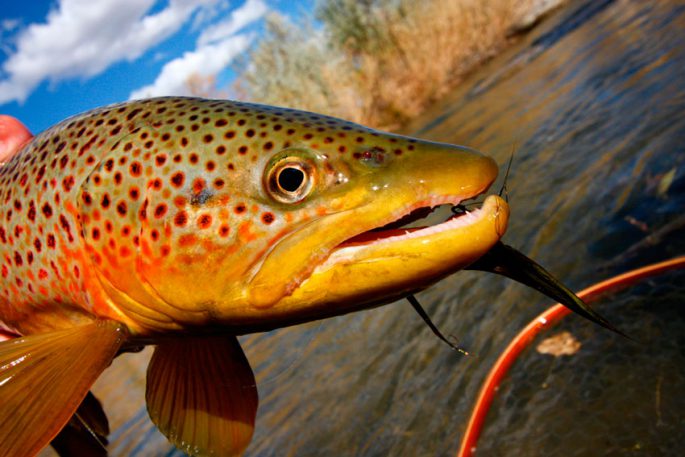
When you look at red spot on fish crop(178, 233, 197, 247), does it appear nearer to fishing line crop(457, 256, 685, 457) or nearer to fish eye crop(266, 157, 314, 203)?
fish eye crop(266, 157, 314, 203)

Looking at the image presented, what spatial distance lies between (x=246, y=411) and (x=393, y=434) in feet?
6.79

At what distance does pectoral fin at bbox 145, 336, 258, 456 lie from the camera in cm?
198

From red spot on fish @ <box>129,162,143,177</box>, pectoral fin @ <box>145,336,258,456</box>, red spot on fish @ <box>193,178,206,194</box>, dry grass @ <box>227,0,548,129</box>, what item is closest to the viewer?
red spot on fish @ <box>193,178,206,194</box>

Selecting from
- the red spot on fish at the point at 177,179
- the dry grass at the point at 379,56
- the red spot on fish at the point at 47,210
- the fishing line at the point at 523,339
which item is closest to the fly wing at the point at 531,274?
the red spot on fish at the point at 177,179

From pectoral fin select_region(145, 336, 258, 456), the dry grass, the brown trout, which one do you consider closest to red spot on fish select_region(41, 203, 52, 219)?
the brown trout

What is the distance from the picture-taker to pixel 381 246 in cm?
151

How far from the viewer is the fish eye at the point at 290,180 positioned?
1.64 meters

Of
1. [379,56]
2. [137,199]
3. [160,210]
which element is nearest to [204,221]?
[160,210]

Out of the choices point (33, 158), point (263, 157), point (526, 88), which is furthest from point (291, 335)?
point (526, 88)

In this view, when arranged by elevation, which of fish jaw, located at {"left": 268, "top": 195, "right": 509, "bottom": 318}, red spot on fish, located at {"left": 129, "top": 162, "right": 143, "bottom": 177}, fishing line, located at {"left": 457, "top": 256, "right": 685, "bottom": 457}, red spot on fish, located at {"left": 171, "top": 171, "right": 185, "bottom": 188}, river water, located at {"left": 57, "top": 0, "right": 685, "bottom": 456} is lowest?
river water, located at {"left": 57, "top": 0, "right": 685, "bottom": 456}

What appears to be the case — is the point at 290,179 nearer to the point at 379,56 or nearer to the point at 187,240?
the point at 187,240

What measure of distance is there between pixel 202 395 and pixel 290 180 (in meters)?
0.93

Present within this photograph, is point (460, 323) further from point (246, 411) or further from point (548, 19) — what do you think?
point (548, 19)

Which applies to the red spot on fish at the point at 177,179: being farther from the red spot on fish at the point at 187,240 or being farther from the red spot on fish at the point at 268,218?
the red spot on fish at the point at 268,218
